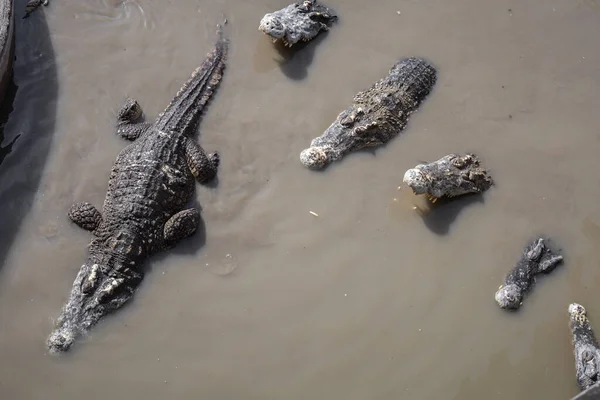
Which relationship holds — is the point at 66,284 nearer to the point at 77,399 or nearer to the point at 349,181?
the point at 77,399

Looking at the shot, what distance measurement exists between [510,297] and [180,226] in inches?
127

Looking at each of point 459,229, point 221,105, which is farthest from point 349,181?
point 221,105

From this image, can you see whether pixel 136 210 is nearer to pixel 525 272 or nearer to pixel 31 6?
pixel 31 6

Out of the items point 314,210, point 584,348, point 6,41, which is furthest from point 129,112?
Answer: point 584,348

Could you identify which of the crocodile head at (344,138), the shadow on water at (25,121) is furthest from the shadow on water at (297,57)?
the shadow on water at (25,121)

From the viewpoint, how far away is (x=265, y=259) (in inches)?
239

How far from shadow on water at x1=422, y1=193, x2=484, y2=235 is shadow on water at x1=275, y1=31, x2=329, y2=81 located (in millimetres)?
2251

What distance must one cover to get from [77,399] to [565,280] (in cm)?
472

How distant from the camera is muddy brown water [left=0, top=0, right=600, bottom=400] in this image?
5.55 meters

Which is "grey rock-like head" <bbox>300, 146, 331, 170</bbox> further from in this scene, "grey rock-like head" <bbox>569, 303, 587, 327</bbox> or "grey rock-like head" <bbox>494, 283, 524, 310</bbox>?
"grey rock-like head" <bbox>569, 303, 587, 327</bbox>

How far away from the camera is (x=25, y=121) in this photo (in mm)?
6777

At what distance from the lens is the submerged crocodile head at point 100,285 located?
5.58m

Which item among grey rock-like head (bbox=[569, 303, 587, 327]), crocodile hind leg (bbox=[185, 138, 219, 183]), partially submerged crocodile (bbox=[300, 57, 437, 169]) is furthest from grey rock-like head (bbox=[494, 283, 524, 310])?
crocodile hind leg (bbox=[185, 138, 219, 183])

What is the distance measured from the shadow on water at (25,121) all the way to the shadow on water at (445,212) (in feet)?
13.5
